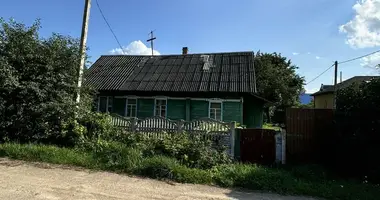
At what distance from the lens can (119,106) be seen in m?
19.9

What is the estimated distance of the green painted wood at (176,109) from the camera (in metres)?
18.6

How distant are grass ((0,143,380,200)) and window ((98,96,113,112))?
1102 cm

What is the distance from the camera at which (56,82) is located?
1050 cm

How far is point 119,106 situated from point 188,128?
1090cm

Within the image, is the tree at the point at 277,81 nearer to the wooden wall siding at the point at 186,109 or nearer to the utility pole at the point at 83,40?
the wooden wall siding at the point at 186,109

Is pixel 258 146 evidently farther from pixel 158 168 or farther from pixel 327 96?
pixel 327 96

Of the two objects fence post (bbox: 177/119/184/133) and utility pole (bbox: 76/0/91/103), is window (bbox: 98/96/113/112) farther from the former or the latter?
fence post (bbox: 177/119/184/133)

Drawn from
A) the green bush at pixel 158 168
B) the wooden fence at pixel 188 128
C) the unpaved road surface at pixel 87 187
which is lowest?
the unpaved road surface at pixel 87 187

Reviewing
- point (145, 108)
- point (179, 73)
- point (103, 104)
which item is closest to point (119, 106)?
point (103, 104)

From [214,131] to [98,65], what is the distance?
15.7 metres

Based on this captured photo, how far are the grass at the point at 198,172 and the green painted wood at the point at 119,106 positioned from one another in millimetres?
10589

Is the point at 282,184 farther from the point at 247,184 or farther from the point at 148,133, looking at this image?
the point at 148,133

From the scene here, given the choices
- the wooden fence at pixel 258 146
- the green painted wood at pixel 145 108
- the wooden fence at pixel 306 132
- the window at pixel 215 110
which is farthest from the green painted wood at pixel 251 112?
the wooden fence at pixel 258 146

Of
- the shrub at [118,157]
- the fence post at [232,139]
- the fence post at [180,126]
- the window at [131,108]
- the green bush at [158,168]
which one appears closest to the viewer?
the green bush at [158,168]
